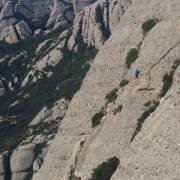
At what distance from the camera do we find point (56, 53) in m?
192

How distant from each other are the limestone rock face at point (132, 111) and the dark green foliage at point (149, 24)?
35cm

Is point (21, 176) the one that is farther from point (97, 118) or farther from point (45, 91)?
point (97, 118)

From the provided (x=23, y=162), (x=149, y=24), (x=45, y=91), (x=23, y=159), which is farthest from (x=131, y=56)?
(x=45, y=91)

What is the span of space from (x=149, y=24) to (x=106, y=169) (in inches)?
528

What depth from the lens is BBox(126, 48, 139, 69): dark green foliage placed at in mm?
40784

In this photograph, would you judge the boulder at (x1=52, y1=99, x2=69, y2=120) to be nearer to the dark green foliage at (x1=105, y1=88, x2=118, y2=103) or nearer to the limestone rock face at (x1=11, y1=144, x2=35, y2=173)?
the limestone rock face at (x1=11, y1=144, x2=35, y2=173)

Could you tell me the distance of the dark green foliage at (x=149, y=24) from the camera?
137 feet

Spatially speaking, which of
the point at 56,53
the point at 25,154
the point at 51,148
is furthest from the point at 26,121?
the point at 51,148

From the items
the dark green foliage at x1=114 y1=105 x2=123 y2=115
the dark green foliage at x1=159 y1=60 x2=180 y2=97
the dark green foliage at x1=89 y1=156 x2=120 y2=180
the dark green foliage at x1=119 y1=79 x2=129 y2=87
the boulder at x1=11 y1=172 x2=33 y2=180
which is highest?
the dark green foliage at x1=159 y1=60 x2=180 y2=97

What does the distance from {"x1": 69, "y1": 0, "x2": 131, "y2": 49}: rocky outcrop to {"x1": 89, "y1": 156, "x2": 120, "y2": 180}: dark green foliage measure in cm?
14529

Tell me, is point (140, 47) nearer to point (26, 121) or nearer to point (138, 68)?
point (138, 68)

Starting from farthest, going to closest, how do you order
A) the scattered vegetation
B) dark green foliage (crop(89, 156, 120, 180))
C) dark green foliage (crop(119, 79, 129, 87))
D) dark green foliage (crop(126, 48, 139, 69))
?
the scattered vegetation
dark green foliage (crop(126, 48, 139, 69))
dark green foliage (crop(119, 79, 129, 87))
dark green foliage (crop(89, 156, 120, 180))

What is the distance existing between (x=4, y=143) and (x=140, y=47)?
95343 mm

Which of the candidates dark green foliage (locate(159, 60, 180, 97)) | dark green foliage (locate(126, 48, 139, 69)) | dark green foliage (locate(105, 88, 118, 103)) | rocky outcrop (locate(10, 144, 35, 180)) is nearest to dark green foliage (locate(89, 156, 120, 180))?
dark green foliage (locate(159, 60, 180, 97))
